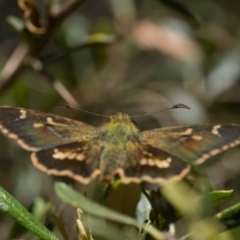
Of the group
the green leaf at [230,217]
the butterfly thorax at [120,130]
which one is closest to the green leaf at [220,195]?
the green leaf at [230,217]

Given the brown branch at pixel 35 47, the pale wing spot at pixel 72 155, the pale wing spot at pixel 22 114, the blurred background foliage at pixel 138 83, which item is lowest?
the blurred background foliage at pixel 138 83

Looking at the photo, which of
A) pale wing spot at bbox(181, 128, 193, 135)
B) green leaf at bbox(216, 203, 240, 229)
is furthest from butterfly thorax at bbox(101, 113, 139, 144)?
green leaf at bbox(216, 203, 240, 229)

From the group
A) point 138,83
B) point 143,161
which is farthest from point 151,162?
point 138,83

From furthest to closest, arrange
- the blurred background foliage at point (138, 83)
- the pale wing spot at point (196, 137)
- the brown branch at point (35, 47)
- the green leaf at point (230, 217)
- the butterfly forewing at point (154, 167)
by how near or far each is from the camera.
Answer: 1. the blurred background foliage at point (138, 83)
2. the brown branch at point (35, 47)
3. the pale wing spot at point (196, 137)
4. the butterfly forewing at point (154, 167)
5. the green leaf at point (230, 217)

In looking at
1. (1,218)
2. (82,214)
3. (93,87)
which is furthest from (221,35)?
(82,214)

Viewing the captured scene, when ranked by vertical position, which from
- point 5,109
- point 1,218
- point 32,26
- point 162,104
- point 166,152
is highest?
point 32,26

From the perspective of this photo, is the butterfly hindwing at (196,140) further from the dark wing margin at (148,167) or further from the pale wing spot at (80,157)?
the pale wing spot at (80,157)

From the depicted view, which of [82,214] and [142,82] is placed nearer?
[82,214]

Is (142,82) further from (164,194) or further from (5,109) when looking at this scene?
(164,194)

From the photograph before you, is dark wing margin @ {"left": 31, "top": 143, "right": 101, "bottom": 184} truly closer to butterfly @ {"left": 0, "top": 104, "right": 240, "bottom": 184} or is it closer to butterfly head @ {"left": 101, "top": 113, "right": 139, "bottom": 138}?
butterfly @ {"left": 0, "top": 104, "right": 240, "bottom": 184}
